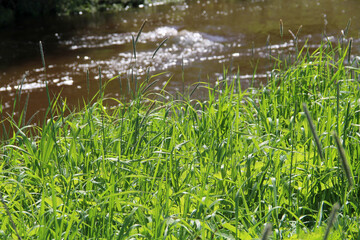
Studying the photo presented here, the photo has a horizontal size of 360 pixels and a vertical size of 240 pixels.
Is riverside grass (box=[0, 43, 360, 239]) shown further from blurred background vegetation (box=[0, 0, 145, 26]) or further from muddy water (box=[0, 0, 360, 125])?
blurred background vegetation (box=[0, 0, 145, 26])

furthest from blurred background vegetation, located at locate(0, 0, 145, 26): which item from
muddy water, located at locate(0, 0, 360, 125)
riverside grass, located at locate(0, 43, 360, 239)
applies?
riverside grass, located at locate(0, 43, 360, 239)

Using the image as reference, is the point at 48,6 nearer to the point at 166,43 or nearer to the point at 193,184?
the point at 166,43

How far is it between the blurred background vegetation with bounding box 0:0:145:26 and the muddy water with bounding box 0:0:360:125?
28cm

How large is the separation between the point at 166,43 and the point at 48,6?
3.04 meters

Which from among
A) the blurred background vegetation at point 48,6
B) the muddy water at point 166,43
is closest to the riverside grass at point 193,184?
the muddy water at point 166,43

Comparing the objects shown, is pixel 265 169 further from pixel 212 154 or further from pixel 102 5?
pixel 102 5

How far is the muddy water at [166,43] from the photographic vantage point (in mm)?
5445

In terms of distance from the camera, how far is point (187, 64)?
5809 mm

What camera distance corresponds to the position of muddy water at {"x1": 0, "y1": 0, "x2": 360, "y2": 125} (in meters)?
5.45

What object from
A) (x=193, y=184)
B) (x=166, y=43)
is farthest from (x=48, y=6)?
(x=193, y=184)

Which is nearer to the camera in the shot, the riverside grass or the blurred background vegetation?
the riverside grass

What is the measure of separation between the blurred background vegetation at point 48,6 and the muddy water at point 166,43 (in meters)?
0.28

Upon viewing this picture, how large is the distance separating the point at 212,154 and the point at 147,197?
406mm

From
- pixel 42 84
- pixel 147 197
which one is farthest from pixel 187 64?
pixel 147 197
